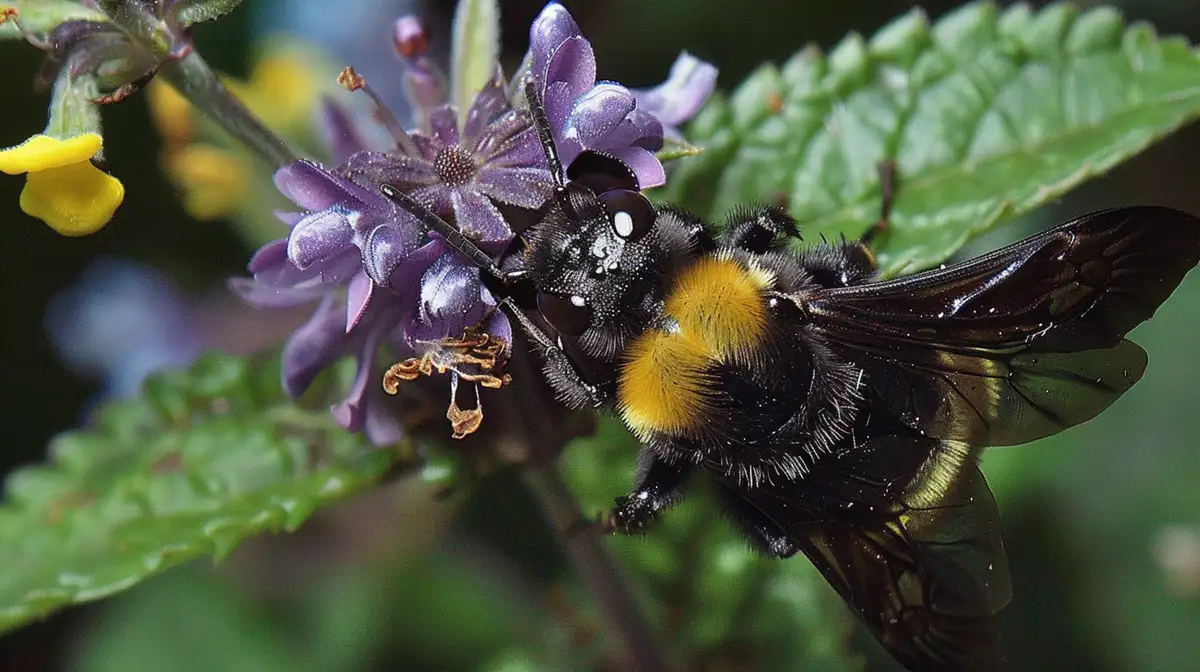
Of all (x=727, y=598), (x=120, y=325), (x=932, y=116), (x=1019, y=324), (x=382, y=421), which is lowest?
(x=727, y=598)

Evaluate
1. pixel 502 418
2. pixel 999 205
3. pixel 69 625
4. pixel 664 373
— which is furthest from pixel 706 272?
pixel 69 625

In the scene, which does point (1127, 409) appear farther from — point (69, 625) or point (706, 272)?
point (69, 625)

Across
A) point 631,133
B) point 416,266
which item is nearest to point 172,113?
point 416,266

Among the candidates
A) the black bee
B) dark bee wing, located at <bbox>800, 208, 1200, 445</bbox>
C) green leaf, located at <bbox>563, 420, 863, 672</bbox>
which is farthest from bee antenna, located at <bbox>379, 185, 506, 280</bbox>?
green leaf, located at <bbox>563, 420, 863, 672</bbox>

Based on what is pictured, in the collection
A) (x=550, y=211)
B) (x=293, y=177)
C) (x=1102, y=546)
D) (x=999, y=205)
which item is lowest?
(x=1102, y=546)

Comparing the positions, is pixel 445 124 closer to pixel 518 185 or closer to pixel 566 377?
pixel 518 185

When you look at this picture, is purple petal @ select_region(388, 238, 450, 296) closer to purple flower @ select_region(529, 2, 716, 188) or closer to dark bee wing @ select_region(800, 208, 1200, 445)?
purple flower @ select_region(529, 2, 716, 188)
